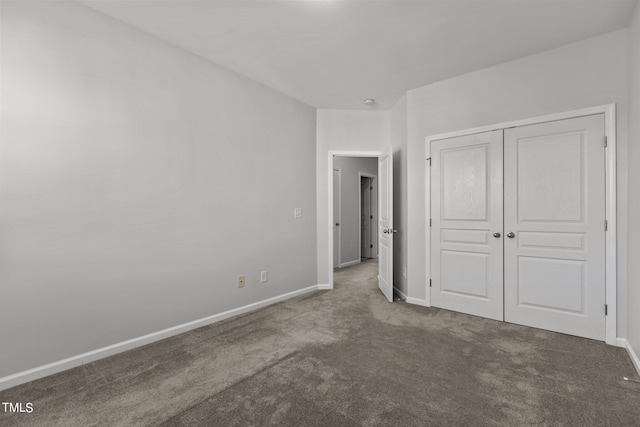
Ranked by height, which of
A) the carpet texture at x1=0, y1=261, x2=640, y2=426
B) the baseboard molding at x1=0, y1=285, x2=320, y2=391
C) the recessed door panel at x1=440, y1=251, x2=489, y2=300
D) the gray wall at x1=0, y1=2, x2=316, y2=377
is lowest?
the carpet texture at x1=0, y1=261, x2=640, y2=426

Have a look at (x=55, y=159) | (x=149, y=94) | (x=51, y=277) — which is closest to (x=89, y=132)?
(x=55, y=159)

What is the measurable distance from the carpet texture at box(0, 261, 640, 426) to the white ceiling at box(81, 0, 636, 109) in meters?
2.61

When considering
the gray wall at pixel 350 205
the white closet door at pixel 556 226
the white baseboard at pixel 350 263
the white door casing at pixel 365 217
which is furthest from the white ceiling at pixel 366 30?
the white door casing at pixel 365 217

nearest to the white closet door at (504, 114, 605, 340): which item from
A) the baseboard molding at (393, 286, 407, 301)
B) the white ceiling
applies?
the white ceiling

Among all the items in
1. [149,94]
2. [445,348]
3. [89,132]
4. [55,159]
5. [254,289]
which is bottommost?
[445,348]

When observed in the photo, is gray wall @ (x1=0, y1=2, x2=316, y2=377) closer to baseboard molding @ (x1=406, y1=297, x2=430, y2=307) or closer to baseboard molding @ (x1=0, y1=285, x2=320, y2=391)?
baseboard molding @ (x1=0, y1=285, x2=320, y2=391)

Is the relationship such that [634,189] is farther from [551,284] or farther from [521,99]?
[521,99]

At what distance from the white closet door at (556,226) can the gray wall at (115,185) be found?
2.68 m

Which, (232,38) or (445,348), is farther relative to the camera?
(232,38)

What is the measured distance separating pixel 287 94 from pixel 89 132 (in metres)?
2.28

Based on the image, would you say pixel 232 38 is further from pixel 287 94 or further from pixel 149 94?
pixel 287 94

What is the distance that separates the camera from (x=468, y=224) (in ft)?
10.9

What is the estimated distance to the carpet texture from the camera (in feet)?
5.47

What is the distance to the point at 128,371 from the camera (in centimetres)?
215
